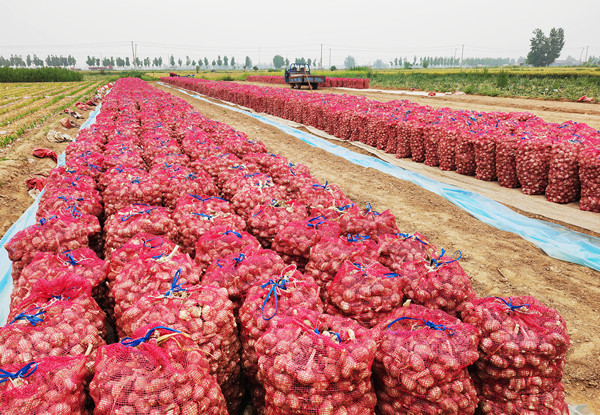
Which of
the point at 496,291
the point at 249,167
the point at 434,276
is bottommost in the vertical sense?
the point at 496,291

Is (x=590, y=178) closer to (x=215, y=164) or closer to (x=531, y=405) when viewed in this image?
(x=531, y=405)

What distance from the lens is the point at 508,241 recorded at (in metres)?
6.15

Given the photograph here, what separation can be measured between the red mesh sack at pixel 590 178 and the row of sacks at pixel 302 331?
538cm

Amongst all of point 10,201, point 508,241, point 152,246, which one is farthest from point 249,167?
point 10,201

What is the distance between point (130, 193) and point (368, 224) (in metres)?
3.16

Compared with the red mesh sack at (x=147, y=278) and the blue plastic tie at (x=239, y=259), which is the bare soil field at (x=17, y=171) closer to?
the red mesh sack at (x=147, y=278)

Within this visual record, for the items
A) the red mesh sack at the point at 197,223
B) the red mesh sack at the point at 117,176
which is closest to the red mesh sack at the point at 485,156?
the red mesh sack at the point at 197,223

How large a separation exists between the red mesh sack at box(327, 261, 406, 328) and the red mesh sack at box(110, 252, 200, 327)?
1.25 m

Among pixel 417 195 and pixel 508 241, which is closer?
pixel 508 241

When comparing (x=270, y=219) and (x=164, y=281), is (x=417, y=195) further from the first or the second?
(x=164, y=281)

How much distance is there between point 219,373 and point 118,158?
489cm

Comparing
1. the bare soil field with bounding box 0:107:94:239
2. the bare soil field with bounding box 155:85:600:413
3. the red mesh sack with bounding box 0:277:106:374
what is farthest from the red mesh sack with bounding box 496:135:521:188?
the bare soil field with bounding box 0:107:94:239

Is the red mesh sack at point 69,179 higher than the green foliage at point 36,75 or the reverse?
the reverse

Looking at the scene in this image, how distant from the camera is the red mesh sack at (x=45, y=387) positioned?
1.72 metres
